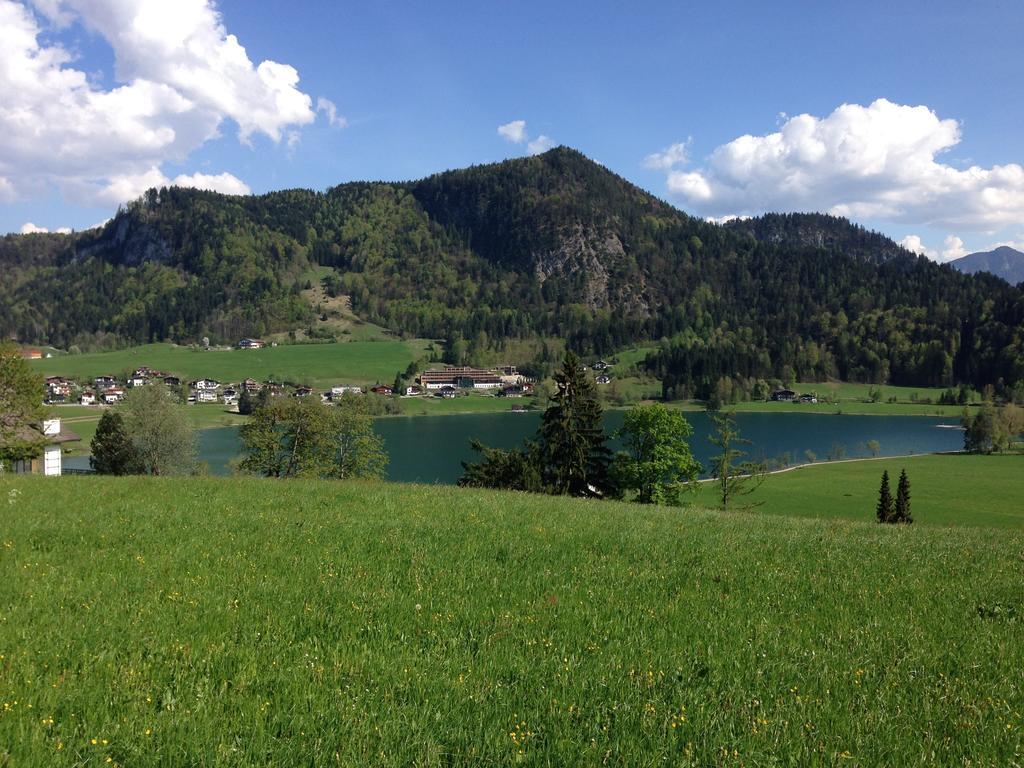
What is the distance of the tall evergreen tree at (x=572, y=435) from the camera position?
4431 centimetres

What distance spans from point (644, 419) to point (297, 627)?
1829 inches

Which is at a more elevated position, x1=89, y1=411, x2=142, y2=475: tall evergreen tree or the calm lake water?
x1=89, y1=411, x2=142, y2=475: tall evergreen tree

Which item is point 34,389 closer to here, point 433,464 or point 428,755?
point 428,755

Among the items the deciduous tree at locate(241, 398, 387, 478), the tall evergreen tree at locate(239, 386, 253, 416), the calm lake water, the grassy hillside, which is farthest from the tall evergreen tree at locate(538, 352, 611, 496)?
the tall evergreen tree at locate(239, 386, 253, 416)

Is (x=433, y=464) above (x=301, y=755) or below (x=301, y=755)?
below

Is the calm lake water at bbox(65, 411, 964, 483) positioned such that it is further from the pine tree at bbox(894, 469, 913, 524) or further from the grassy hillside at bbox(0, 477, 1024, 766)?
the grassy hillside at bbox(0, 477, 1024, 766)

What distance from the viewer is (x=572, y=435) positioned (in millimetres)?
44219

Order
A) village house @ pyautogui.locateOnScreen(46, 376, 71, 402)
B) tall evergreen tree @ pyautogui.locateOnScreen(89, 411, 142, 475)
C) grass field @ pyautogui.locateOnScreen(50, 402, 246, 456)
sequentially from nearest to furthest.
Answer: tall evergreen tree @ pyautogui.locateOnScreen(89, 411, 142, 475)
grass field @ pyautogui.locateOnScreen(50, 402, 246, 456)
village house @ pyautogui.locateOnScreen(46, 376, 71, 402)

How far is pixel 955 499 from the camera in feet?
247

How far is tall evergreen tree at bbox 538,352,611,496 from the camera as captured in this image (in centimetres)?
4431

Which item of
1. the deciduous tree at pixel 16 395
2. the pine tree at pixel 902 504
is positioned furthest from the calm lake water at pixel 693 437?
the pine tree at pixel 902 504

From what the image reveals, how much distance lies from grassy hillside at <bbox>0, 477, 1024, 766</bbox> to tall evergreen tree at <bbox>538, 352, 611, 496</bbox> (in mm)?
31756

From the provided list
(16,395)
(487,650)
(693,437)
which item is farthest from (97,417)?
(487,650)

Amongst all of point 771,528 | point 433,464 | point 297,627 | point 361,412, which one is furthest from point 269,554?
point 433,464
